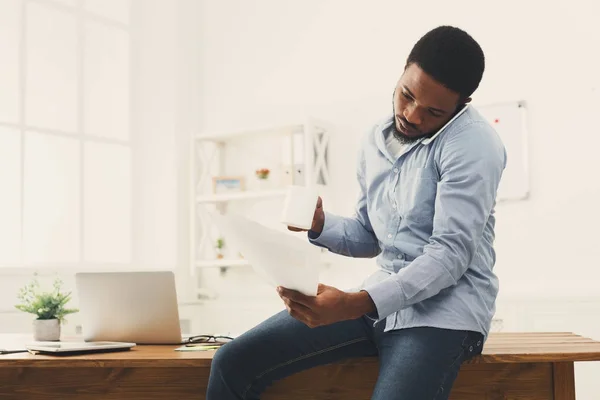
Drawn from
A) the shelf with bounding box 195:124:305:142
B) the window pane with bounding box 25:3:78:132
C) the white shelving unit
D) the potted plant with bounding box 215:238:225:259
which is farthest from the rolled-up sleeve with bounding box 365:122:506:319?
the potted plant with bounding box 215:238:225:259

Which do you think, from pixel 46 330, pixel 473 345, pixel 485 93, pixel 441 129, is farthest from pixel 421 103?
pixel 485 93

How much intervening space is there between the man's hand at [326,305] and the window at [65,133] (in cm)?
251

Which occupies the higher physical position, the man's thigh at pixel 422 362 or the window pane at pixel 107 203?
the window pane at pixel 107 203

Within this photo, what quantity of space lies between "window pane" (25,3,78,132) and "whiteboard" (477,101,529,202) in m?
2.16

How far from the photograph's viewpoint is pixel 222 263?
4262mm

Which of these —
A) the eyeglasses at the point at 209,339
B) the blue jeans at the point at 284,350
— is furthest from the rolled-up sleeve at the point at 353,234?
the eyeglasses at the point at 209,339

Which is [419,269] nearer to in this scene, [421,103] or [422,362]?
[422,362]

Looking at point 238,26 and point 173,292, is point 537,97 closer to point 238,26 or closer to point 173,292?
point 238,26

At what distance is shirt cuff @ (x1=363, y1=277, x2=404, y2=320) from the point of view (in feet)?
5.27

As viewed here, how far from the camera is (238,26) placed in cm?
463

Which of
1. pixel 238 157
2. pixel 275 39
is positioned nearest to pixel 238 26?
pixel 275 39

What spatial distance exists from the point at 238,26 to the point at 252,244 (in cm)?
333

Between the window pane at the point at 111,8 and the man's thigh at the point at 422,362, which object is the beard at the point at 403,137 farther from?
the window pane at the point at 111,8

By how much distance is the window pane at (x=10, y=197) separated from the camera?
3.69 metres
